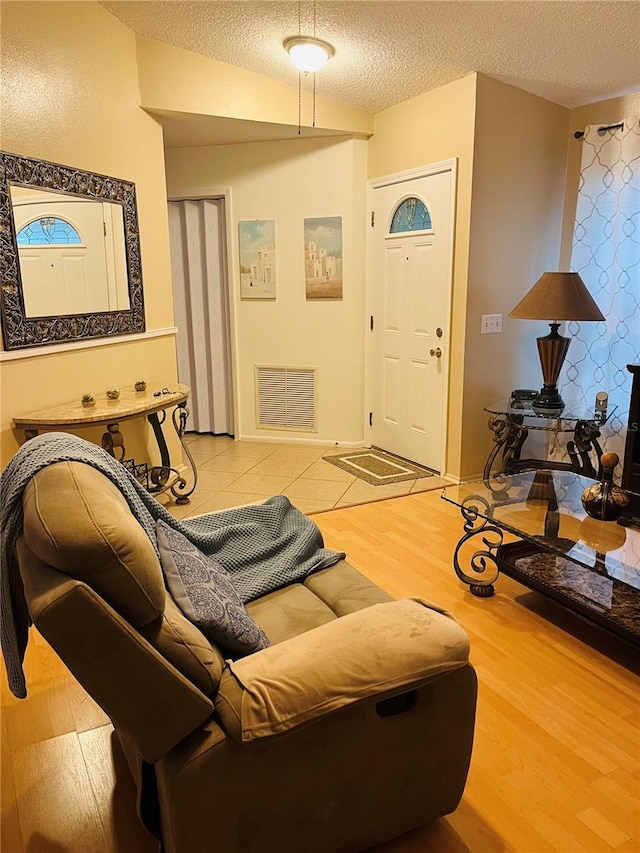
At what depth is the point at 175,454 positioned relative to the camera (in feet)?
14.1

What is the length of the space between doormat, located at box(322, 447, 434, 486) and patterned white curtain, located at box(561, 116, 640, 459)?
1220 mm

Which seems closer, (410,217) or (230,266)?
(410,217)

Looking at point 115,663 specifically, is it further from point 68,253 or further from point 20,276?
point 68,253

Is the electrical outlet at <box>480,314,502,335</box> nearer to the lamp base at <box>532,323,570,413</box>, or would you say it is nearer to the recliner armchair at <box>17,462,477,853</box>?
the lamp base at <box>532,323,570,413</box>

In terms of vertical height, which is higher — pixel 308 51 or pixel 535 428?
pixel 308 51

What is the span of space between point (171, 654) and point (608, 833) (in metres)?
1.19

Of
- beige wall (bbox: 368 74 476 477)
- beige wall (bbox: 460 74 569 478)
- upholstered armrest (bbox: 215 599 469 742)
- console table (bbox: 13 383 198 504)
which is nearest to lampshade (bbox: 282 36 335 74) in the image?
beige wall (bbox: 368 74 476 477)

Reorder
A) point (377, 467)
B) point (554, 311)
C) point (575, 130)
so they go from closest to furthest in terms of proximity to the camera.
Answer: point (554, 311)
point (575, 130)
point (377, 467)

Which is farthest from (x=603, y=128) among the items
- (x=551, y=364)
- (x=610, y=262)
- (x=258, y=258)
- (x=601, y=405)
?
(x=258, y=258)

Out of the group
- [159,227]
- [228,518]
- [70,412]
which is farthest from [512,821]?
[159,227]

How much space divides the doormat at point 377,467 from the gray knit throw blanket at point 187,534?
198 centimetres

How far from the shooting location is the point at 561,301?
3.52 metres

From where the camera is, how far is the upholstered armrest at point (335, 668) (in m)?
1.21

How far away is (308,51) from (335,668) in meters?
Result: 3.30
